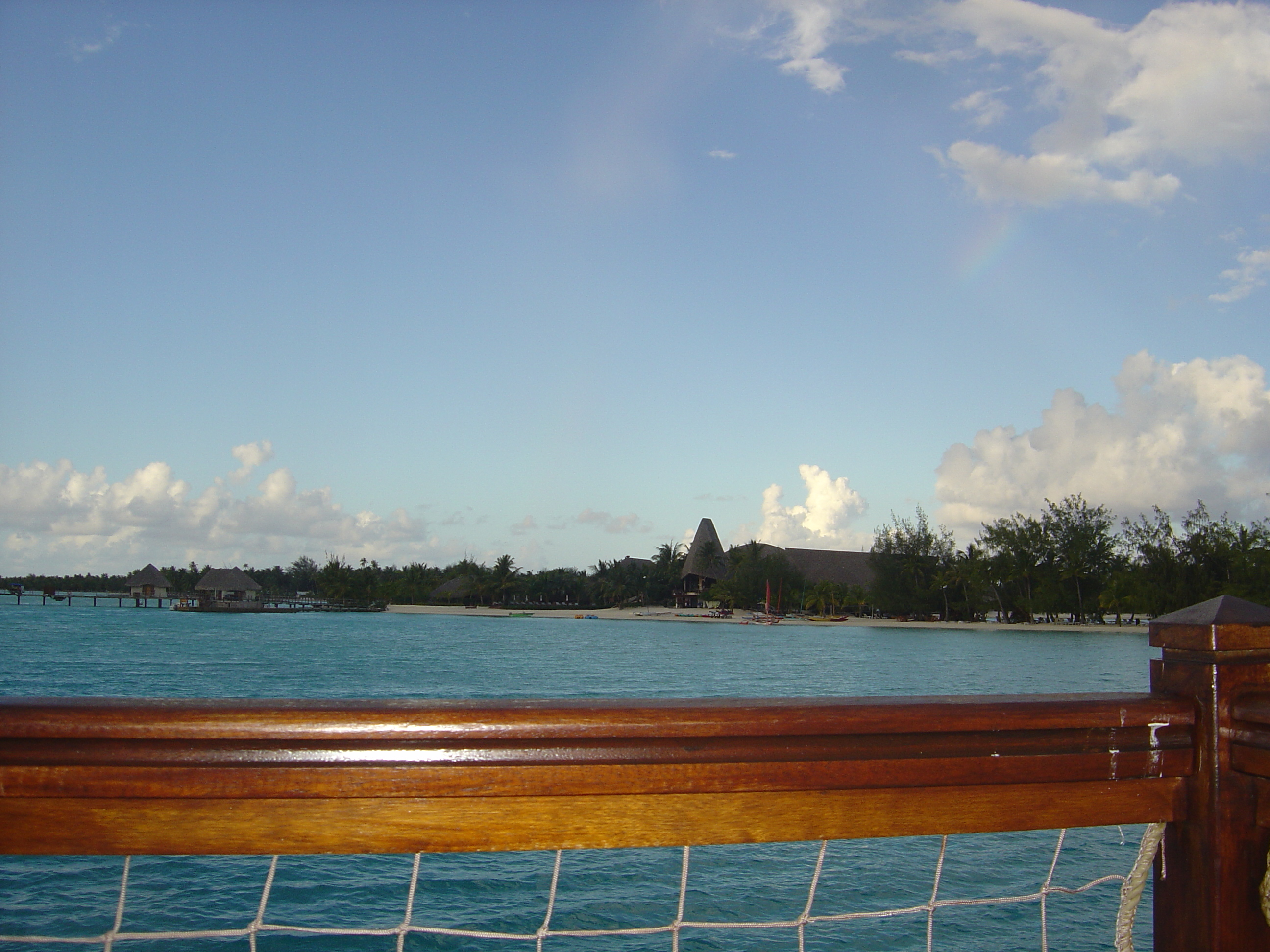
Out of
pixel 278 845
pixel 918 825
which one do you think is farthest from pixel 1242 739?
pixel 278 845

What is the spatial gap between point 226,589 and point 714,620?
4785 centimetres

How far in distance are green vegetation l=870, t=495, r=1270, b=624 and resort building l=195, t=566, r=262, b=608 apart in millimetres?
58904

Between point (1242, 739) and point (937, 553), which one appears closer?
point (1242, 739)

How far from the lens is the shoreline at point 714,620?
5662cm

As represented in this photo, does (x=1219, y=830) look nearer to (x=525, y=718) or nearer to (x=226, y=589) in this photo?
(x=525, y=718)

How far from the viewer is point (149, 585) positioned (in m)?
91.8

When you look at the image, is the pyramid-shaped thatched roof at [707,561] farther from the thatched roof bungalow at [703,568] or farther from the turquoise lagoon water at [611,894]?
the turquoise lagoon water at [611,894]

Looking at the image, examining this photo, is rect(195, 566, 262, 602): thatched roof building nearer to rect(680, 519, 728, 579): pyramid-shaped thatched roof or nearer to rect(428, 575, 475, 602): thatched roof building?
rect(428, 575, 475, 602): thatched roof building

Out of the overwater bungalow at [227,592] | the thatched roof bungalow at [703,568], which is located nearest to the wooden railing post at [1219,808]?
the thatched roof bungalow at [703,568]

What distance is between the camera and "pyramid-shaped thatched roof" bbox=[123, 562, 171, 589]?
91938mm

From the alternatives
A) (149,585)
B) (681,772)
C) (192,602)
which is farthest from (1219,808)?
(149,585)

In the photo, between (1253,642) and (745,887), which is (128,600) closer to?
(745,887)

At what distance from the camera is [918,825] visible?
114cm

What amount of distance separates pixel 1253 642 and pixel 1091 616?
218 ft
